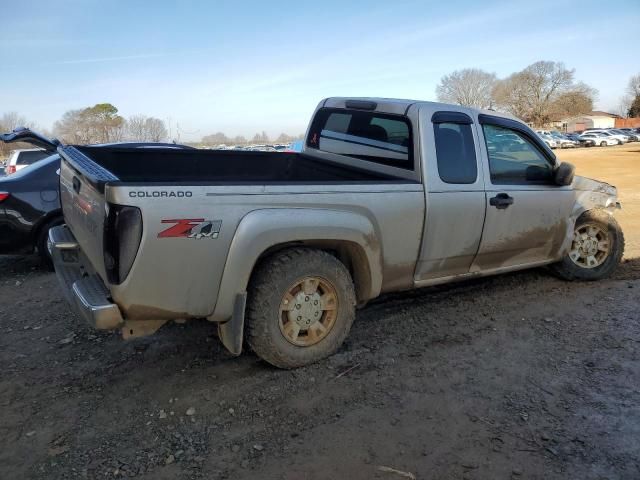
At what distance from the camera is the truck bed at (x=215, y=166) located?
464 centimetres

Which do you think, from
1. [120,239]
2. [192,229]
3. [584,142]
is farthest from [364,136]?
[584,142]

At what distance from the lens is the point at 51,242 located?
395cm

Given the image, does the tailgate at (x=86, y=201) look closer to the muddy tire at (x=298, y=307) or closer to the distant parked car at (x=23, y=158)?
the muddy tire at (x=298, y=307)

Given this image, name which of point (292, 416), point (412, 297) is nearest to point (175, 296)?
point (292, 416)

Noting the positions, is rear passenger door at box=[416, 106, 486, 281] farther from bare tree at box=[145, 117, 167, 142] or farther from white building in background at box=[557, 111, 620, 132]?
white building in background at box=[557, 111, 620, 132]

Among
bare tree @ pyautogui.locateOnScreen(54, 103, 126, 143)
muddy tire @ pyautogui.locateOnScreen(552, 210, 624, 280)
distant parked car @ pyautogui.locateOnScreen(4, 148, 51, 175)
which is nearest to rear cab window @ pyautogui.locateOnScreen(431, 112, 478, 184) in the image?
muddy tire @ pyautogui.locateOnScreen(552, 210, 624, 280)

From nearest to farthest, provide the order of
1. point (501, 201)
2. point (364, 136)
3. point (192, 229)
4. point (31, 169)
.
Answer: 1. point (192, 229)
2. point (501, 201)
3. point (364, 136)
4. point (31, 169)

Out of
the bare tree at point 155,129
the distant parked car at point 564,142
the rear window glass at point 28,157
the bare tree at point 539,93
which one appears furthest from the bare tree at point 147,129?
the bare tree at point 539,93

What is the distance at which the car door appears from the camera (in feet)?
14.7

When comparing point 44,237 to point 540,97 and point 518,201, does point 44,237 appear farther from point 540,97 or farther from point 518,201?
point 540,97

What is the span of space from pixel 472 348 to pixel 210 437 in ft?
6.98

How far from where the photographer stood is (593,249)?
5.54 meters

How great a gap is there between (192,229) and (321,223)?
0.88 metres

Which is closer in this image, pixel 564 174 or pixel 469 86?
pixel 564 174
